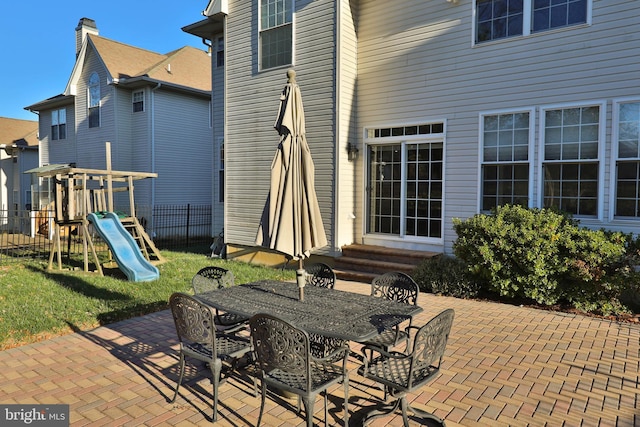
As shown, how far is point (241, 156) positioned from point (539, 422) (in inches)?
358

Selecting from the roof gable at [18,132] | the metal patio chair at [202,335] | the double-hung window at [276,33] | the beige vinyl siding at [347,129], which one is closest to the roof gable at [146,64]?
the roof gable at [18,132]

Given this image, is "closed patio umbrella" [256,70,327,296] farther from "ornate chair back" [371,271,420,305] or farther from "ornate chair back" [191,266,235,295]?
"ornate chair back" [191,266,235,295]

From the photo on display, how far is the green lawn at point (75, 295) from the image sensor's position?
568 cm

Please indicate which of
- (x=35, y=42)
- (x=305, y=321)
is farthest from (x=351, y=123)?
(x=35, y=42)

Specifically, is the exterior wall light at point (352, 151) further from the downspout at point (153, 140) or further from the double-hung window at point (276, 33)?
the downspout at point (153, 140)

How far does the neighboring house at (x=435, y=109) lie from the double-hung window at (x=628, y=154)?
19mm

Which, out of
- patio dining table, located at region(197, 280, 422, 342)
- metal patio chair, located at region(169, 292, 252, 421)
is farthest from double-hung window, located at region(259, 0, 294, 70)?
metal patio chair, located at region(169, 292, 252, 421)

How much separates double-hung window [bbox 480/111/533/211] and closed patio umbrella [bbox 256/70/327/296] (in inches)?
201

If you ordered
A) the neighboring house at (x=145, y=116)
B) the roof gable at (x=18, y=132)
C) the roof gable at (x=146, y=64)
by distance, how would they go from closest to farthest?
the neighboring house at (x=145, y=116)
the roof gable at (x=146, y=64)
the roof gable at (x=18, y=132)

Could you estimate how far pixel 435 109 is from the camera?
871 centimetres

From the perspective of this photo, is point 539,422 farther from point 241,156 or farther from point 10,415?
point 241,156

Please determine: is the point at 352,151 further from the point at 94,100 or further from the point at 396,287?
the point at 94,100

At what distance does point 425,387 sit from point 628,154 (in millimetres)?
5492

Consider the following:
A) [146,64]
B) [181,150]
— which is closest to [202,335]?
[181,150]
